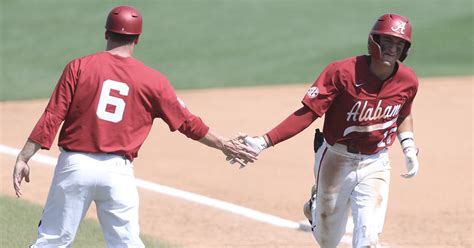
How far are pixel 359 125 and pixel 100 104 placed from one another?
2171mm

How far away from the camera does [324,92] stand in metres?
7.62

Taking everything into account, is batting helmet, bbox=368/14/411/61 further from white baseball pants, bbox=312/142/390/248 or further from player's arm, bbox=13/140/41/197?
player's arm, bbox=13/140/41/197

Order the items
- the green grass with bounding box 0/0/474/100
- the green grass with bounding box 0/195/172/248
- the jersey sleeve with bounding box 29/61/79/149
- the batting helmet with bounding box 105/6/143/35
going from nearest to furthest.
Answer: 1. the jersey sleeve with bounding box 29/61/79/149
2. the batting helmet with bounding box 105/6/143/35
3. the green grass with bounding box 0/195/172/248
4. the green grass with bounding box 0/0/474/100

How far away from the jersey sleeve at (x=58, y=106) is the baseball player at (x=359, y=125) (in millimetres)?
1726

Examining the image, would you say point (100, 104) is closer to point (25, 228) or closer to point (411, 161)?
point (411, 161)

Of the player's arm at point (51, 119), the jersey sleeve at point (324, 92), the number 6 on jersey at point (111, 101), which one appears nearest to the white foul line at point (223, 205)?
the jersey sleeve at point (324, 92)

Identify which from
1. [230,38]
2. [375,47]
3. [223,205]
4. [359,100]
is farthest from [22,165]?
[230,38]

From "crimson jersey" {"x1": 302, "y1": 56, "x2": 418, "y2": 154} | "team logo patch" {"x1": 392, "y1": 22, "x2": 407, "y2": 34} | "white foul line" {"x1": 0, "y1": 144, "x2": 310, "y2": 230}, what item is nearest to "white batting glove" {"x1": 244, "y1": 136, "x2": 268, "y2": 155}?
"crimson jersey" {"x1": 302, "y1": 56, "x2": 418, "y2": 154}

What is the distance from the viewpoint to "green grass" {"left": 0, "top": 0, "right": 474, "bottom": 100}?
1873 centimetres

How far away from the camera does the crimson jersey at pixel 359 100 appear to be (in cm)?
763

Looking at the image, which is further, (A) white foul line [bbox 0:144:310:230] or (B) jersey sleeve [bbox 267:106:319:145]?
(A) white foul line [bbox 0:144:310:230]

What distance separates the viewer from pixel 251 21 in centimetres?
2164

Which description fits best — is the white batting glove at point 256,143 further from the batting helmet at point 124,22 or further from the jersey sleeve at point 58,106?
the jersey sleeve at point 58,106

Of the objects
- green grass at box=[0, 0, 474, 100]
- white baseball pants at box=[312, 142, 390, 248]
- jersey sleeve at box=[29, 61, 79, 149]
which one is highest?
jersey sleeve at box=[29, 61, 79, 149]
